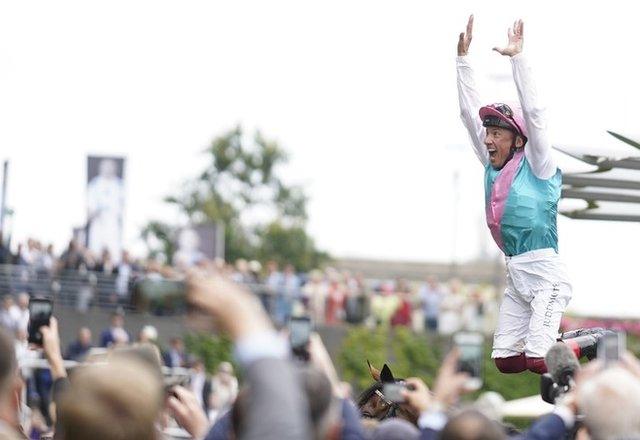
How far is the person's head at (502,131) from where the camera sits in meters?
8.72

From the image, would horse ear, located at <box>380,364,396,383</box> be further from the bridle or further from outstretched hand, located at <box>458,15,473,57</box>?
outstretched hand, located at <box>458,15,473,57</box>

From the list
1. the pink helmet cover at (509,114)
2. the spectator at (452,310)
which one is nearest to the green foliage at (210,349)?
the spectator at (452,310)

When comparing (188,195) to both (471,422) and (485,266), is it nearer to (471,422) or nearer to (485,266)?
(485,266)

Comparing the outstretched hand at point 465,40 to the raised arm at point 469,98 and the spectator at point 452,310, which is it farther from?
the spectator at point 452,310

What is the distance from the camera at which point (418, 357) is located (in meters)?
34.2

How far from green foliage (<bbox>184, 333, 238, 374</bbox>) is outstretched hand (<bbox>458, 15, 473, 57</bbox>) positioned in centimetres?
2361

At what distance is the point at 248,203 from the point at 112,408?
70.6m

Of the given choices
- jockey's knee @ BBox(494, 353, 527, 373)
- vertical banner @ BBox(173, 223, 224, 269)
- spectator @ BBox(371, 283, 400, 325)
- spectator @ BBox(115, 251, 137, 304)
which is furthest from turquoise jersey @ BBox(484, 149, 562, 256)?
vertical banner @ BBox(173, 223, 224, 269)

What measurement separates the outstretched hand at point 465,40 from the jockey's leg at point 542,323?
145 centimetres

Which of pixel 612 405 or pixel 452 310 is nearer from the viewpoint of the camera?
pixel 612 405

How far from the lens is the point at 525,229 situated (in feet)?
28.7

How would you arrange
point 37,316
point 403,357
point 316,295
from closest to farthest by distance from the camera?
1. point 37,316
2. point 316,295
3. point 403,357

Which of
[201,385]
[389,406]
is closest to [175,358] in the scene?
[201,385]

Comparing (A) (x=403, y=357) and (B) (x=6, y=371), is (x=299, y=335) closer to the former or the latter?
(B) (x=6, y=371)
